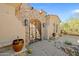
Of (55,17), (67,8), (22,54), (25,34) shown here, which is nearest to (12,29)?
(25,34)

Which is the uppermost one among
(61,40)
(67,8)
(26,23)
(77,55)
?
(67,8)

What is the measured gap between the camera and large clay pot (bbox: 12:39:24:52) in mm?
2490

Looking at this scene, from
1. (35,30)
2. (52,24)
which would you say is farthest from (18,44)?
(52,24)

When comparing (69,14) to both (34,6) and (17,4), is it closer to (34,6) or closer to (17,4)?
(34,6)

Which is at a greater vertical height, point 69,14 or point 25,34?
point 69,14

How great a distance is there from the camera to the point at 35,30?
256 cm

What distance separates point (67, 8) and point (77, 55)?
0.61 m

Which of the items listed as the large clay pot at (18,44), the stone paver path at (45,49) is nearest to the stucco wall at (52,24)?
the stone paver path at (45,49)

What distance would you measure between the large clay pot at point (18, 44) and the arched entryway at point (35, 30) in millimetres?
135

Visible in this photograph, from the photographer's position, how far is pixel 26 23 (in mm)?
2527

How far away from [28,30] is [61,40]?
1.46 ft

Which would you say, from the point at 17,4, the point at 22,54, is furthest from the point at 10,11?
the point at 22,54

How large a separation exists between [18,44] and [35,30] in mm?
285

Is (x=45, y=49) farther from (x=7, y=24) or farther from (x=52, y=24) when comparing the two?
(x=7, y=24)
